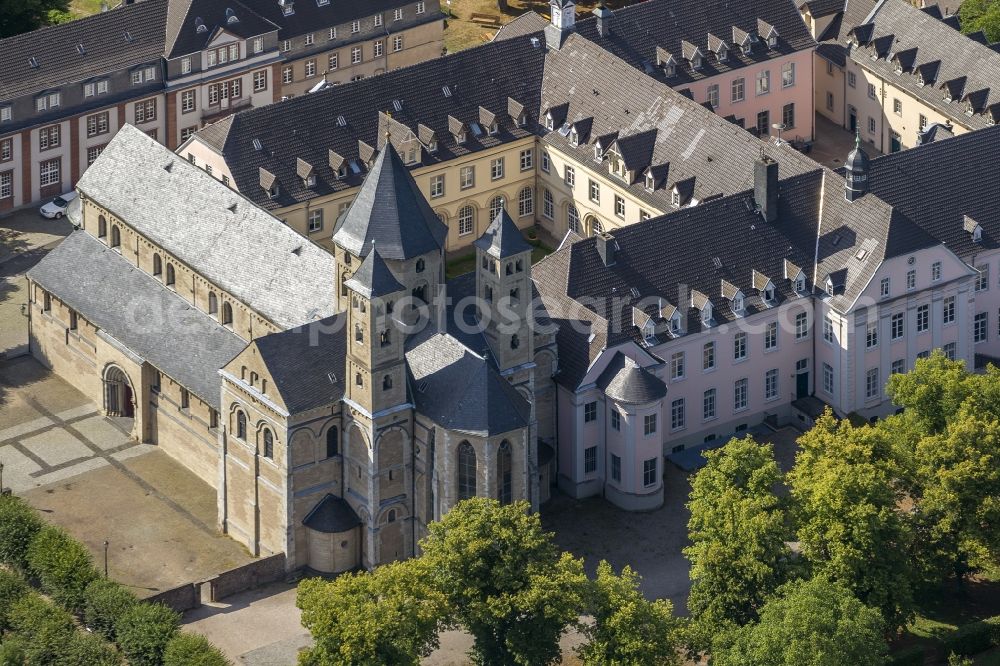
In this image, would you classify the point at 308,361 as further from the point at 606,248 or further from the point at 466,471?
the point at 606,248

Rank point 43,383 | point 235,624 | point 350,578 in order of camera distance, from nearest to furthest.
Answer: point 350,578 < point 235,624 < point 43,383

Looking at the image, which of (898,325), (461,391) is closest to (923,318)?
(898,325)

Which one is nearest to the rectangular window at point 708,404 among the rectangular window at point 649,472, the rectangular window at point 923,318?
the rectangular window at point 649,472

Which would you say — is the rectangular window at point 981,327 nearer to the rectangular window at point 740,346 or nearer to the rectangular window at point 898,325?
the rectangular window at point 898,325

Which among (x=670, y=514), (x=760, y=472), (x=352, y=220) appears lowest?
(x=670, y=514)

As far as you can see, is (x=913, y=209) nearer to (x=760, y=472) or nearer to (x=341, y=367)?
(x=760, y=472)

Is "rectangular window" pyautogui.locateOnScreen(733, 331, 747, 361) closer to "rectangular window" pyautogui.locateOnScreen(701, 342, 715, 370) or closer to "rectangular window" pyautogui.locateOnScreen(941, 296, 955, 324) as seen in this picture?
"rectangular window" pyautogui.locateOnScreen(701, 342, 715, 370)

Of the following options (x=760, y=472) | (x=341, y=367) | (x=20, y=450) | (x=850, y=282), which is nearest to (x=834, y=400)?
(x=850, y=282)

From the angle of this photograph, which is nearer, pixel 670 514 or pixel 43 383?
pixel 670 514
